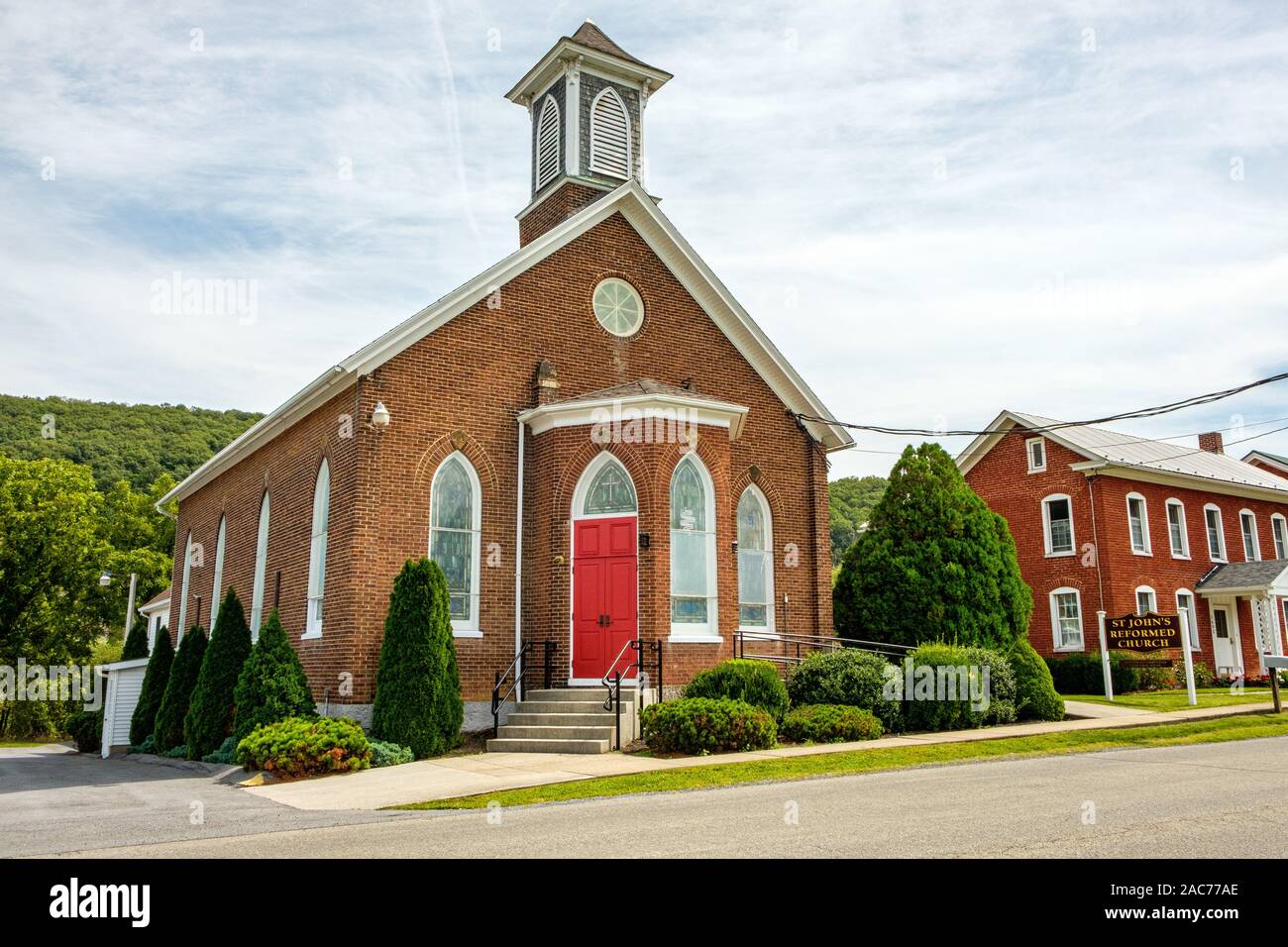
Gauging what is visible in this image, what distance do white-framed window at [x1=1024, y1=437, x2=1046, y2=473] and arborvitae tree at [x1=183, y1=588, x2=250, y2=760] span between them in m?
24.5

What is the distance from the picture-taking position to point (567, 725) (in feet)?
48.7

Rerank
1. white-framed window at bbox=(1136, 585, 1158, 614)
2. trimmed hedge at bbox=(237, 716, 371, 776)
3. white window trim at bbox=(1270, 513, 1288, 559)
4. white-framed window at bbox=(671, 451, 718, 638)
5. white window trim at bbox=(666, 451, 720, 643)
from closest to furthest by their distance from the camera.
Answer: trimmed hedge at bbox=(237, 716, 371, 776)
white window trim at bbox=(666, 451, 720, 643)
white-framed window at bbox=(671, 451, 718, 638)
white-framed window at bbox=(1136, 585, 1158, 614)
white window trim at bbox=(1270, 513, 1288, 559)

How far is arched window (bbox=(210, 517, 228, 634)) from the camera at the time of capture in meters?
23.7

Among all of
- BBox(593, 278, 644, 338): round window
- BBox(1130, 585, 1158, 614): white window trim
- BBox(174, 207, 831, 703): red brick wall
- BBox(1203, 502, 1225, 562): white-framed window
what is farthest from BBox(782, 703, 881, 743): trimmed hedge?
BBox(1203, 502, 1225, 562): white-framed window

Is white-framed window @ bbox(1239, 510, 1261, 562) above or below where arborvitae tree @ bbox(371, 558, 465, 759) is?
above

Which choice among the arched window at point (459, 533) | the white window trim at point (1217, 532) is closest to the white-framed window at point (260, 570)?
the arched window at point (459, 533)

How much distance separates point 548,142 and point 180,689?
1302 centimetres

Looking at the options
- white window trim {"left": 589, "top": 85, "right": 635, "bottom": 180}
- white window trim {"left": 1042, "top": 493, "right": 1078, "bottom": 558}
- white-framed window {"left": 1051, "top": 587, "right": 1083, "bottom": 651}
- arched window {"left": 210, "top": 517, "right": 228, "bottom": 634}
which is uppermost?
white window trim {"left": 589, "top": 85, "right": 635, "bottom": 180}

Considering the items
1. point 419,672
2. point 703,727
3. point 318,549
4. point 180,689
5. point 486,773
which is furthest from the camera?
point 180,689

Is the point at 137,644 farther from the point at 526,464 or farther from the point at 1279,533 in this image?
the point at 1279,533

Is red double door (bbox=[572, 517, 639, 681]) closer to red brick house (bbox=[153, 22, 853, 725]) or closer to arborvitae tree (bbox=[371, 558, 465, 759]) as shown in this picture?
red brick house (bbox=[153, 22, 853, 725])

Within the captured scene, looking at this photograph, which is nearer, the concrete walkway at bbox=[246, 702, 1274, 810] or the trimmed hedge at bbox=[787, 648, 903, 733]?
the concrete walkway at bbox=[246, 702, 1274, 810]

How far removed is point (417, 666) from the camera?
14.4 metres

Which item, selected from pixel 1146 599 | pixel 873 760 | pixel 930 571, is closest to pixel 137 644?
pixel 930 571
